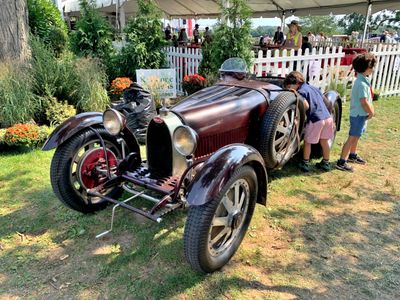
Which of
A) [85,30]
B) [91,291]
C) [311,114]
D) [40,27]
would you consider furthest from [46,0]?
[91,291]

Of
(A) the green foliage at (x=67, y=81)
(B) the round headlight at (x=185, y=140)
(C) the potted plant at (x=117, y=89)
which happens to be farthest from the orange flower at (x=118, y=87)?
(B) the round headlight at (x=185, y=140)

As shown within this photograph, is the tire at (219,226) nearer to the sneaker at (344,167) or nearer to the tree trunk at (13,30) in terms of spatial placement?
the sneaker at (344,167)

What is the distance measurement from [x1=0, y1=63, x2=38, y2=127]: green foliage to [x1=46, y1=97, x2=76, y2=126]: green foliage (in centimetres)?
23

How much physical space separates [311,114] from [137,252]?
2.75m

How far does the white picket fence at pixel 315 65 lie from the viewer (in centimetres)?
721

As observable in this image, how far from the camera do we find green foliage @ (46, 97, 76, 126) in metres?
5.49

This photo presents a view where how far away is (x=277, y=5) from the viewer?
16.8 m

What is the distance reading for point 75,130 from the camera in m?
3.06

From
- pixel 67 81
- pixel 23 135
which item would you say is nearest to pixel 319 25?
pixel 67 81

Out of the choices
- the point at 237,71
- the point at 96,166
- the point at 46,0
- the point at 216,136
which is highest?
the point at 46,0

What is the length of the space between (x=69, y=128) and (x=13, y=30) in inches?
151

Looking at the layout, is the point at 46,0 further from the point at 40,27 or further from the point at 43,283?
the point at 43,283

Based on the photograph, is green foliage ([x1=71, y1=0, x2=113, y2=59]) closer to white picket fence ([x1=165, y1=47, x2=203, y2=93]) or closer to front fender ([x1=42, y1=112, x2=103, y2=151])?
white picket fence ([x1=165, y1=47, x2=203, y2=93])

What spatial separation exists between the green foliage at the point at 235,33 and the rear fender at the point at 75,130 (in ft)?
13.3
